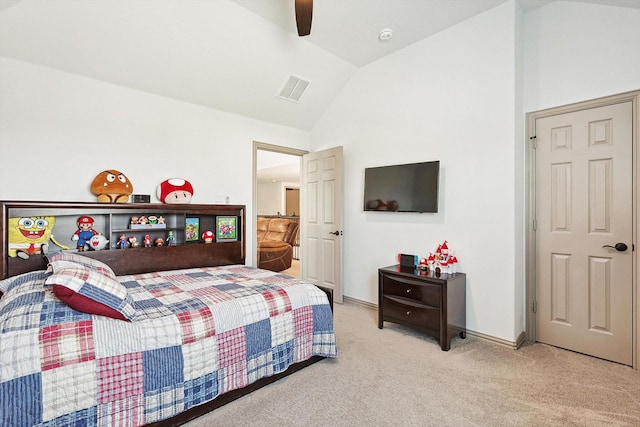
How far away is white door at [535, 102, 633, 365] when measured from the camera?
2.45 metres

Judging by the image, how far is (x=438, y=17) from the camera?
3.03 m

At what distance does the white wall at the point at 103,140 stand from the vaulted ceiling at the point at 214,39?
14 cm

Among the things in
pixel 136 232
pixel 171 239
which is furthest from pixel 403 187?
pixel 136 232

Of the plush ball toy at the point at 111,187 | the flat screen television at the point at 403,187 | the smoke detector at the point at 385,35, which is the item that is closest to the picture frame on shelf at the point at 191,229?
the plush ball toy at the point at 111,187

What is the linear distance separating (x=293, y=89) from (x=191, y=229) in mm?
2081

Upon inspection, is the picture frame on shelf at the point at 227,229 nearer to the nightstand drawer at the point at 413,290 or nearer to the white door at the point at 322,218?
the white door at the point at 322,218

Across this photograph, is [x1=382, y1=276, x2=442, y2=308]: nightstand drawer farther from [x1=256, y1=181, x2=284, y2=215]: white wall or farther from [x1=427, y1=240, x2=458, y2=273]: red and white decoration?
[x1=256, y1=181, x2=284, y2=215]: white wall

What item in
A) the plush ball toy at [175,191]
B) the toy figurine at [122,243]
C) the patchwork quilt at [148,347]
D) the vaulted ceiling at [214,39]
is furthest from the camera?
the plush ball toy at [175,191]

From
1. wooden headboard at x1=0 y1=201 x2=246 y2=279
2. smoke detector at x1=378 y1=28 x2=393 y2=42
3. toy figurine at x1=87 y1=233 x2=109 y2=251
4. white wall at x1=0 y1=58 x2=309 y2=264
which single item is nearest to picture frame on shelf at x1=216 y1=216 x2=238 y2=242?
wooden headboard at x1=0 y1=201 x2=246 y2=279

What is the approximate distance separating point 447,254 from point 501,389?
121cm

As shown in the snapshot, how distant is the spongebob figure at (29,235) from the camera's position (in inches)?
101

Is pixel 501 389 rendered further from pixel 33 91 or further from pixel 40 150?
pixel 33 91

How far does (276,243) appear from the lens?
20.2ft

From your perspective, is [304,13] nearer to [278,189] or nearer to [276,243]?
[276,243]
